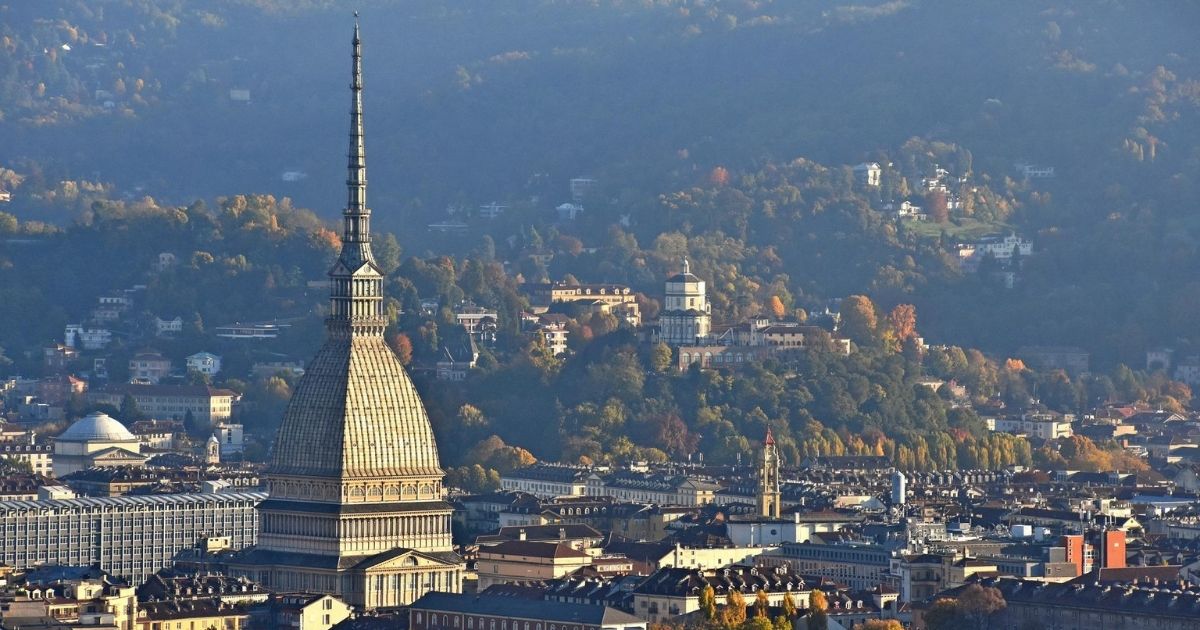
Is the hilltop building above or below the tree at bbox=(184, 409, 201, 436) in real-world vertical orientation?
above

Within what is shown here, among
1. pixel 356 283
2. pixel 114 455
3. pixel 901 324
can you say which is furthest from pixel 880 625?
pixel 901 324

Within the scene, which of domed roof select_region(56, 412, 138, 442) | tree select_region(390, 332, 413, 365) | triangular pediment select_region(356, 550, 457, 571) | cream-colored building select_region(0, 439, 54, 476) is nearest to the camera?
triangular pediment select_region(356, 550, 457, 571)

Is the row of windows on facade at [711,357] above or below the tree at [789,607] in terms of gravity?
above

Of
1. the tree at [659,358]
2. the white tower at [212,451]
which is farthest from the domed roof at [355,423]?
the tree at [659,358]

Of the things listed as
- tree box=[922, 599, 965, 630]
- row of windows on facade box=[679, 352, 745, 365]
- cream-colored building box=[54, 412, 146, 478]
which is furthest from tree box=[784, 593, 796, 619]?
row of windows on facade box=[679, 352, 745, 365]

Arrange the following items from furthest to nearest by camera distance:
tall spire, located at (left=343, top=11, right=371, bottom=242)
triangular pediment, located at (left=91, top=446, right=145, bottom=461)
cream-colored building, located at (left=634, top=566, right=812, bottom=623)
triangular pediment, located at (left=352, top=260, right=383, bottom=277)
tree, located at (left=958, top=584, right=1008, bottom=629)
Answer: triangular pediment, located at (left=91, top=446, right=145, bottom=461)
tall spire, located at (left=343, top=11, right=371, bottom=242)
triangular pediment, located at (left=352, top=260, right=383, bottom=277)
tree, located at (left=958, top=584, right=1008, bottom=629)
cream-colored building, located at (left=634, top=566, right=812, bottom=623)

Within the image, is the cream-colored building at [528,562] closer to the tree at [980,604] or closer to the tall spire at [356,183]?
the tall spire at [356,183]

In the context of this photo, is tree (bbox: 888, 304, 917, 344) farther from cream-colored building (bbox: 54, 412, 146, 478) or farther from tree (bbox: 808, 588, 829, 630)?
tree (bbox: 808, 588, 829, 630)

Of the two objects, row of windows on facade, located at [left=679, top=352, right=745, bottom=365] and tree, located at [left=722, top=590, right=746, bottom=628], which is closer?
tree, located at [left=722, top=590, right=746, bottom=628]
